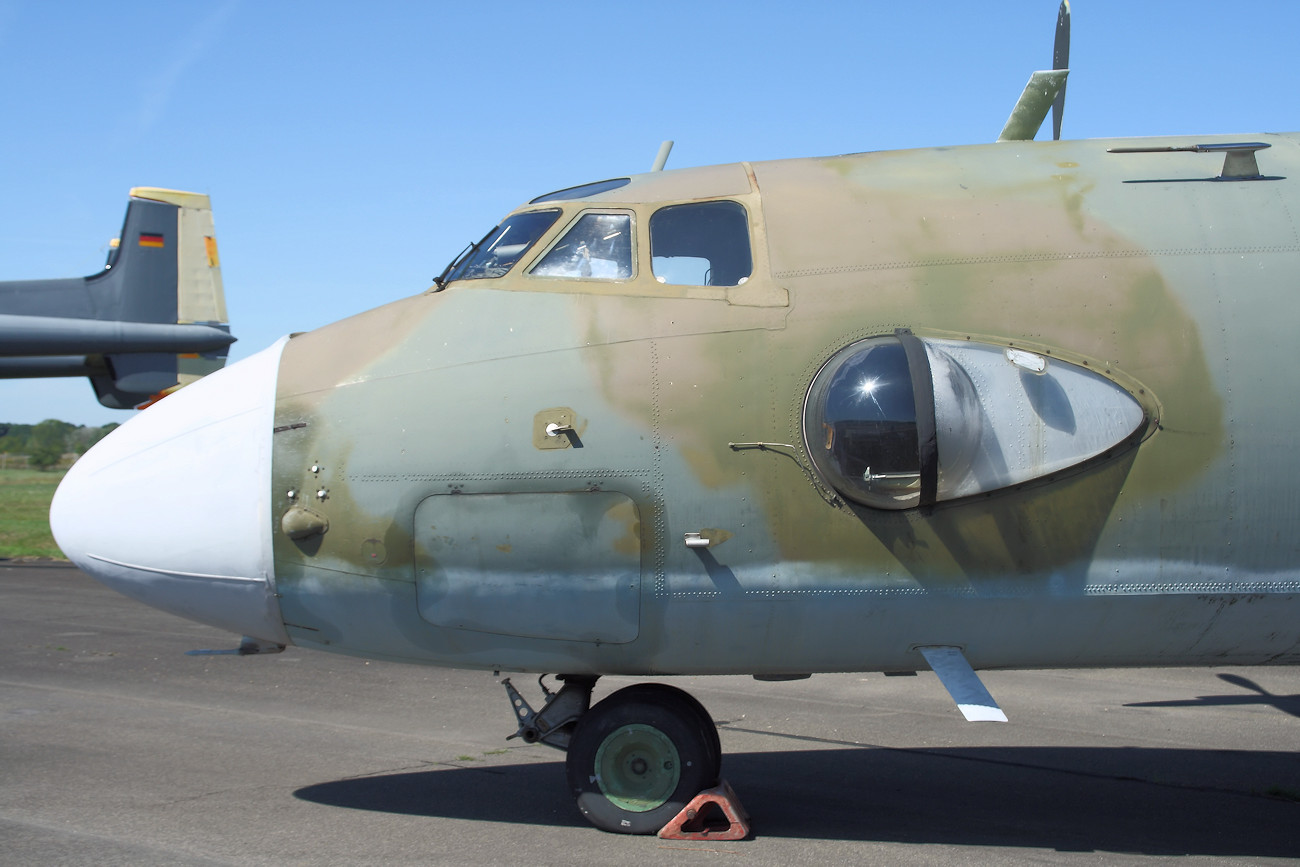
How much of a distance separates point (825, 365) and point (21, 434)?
138 metres

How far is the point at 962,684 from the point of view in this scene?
5086 mm

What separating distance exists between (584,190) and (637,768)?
3235mm

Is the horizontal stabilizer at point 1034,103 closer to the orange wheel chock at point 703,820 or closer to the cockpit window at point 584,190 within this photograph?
the cockpit window at point 584,190

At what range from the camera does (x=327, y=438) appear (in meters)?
5.30

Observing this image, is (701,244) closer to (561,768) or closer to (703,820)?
(703,820)

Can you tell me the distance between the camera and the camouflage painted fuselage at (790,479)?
16.9 ft

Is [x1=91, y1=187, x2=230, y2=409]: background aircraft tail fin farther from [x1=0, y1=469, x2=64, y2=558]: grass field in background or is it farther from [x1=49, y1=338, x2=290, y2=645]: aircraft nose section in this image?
[x1=49, y1=338, x2=290, y2=645]: aircraft nose section

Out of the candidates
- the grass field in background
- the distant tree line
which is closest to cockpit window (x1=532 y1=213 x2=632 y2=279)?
the grass field in background

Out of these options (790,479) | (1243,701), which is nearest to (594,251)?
(790,479)

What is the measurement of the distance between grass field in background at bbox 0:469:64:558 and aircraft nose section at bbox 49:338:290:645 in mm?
9148

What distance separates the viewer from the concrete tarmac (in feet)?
17.7

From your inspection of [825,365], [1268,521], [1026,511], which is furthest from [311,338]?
[1268,521]

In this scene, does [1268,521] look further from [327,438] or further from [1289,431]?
[327,438]

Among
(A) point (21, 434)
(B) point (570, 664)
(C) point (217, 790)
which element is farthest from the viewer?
(A) point (21, 434)
